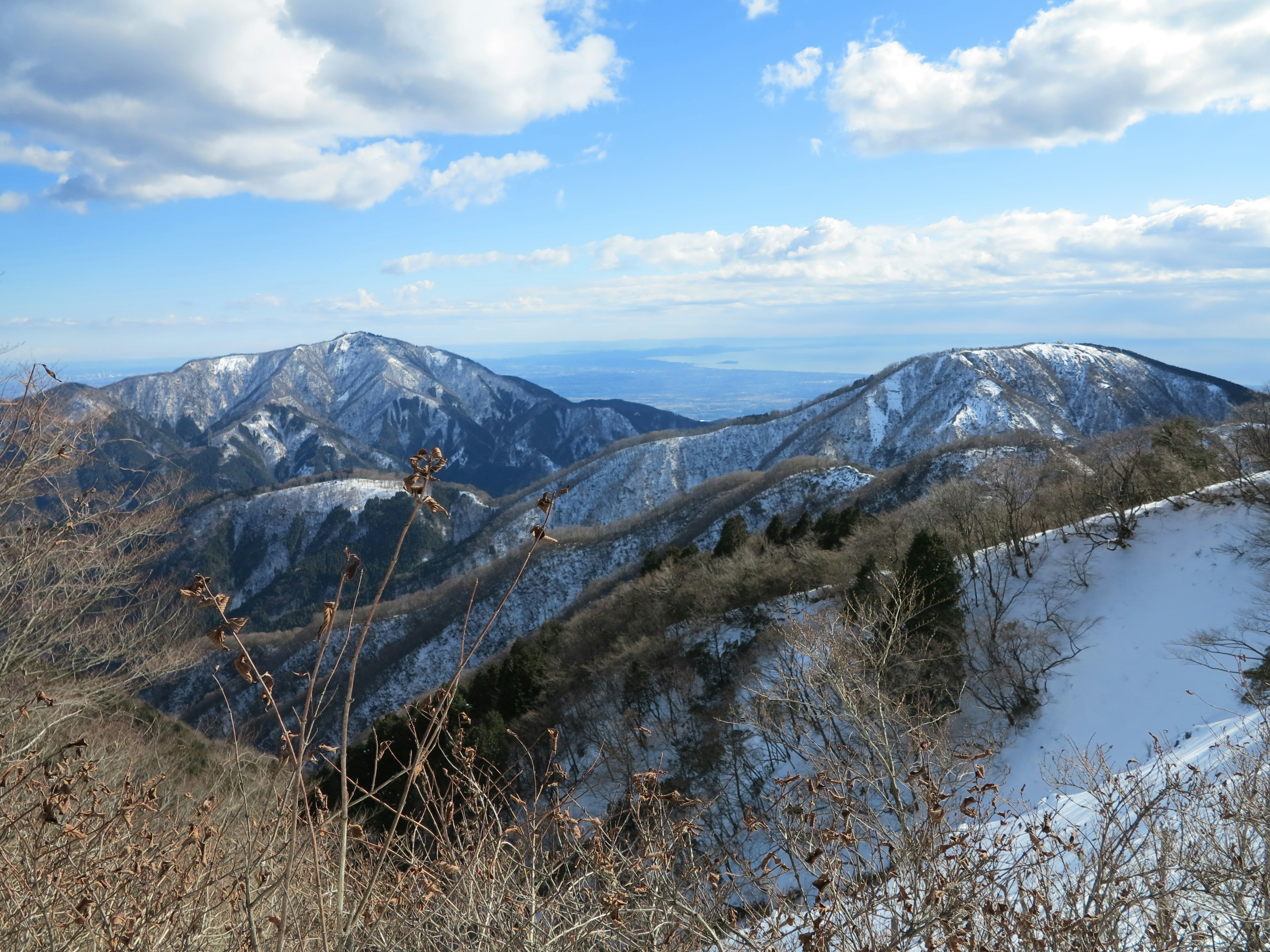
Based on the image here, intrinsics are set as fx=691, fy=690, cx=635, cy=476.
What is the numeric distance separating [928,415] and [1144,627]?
114 m

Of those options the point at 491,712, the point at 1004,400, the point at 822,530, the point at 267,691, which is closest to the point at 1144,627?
the point at 822,530

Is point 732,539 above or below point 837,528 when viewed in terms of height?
below

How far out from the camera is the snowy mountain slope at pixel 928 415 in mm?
128500

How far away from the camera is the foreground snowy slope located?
76.2 ft

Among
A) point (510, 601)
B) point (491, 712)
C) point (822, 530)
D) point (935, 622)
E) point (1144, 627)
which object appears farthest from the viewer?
point (510, 601)

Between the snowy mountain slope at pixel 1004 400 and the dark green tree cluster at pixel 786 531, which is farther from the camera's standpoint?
the snowy mountain slope at pixel 1004 400

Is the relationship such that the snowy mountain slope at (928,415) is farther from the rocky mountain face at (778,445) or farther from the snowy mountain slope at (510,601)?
the snowy mountain slope at (510,601)

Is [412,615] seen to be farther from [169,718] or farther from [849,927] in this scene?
[849,927]

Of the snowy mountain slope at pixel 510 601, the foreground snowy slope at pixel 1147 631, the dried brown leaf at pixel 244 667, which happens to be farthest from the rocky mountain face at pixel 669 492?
the dried brown leaf at pixel 244 667

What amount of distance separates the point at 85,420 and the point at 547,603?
236 ft

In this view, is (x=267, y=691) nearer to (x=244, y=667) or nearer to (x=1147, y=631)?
(x=244, y=667)

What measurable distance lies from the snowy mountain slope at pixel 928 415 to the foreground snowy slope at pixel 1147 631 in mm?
94572

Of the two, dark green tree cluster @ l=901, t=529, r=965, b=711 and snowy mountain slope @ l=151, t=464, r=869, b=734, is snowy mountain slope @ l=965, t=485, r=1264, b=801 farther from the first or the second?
snowy mountain slope @ l=151, t=464, r=869, b=734

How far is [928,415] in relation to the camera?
5276 inches
